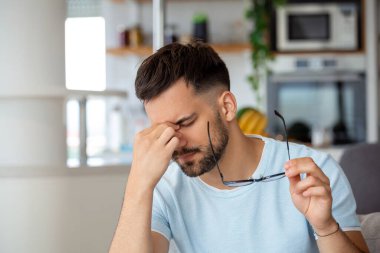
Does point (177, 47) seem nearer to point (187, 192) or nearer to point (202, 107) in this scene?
point (202, 107)

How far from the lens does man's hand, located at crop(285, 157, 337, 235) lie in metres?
1.26

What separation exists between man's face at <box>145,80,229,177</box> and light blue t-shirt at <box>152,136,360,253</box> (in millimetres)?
102

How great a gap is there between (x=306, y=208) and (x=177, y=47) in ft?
1.85

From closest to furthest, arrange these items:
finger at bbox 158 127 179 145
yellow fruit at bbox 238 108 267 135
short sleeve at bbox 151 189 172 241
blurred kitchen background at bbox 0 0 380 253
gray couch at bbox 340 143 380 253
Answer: finger at bbox 158 127 179 145, short sleeve at bbox 151 189 172 241, gray couch at bbox 340 143 380 253, yellow fruit at bbox 238 108 267 135, blurred kitchen background at bbox 0 0 380 253

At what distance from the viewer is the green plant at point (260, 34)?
15.9 ft

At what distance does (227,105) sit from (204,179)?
0.21 metres

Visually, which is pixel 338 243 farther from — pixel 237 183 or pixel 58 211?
pixel 58 211

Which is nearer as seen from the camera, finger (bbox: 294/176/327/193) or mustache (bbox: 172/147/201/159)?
finger (bbox: 294/176/327/193)

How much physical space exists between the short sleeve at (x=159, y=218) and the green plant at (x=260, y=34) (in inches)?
134

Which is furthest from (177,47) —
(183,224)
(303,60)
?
(303,60)

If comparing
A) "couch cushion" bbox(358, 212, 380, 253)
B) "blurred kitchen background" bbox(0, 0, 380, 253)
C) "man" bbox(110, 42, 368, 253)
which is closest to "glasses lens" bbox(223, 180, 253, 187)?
"man" bbox(110, 42, 368, 253)

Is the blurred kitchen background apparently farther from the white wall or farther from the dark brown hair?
the dark brown hair

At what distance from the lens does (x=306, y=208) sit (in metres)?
1.31

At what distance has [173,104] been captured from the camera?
4.82 ft
